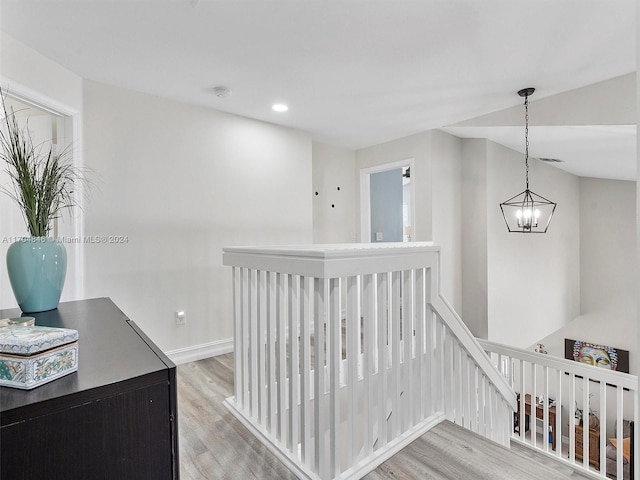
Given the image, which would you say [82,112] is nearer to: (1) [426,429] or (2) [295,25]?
(2) [295,25]

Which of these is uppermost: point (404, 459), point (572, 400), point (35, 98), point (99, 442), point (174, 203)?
point (35, 98)

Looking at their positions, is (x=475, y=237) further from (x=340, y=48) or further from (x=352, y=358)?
(x=352, y=358)

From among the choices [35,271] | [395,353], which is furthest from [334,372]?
[35,271]

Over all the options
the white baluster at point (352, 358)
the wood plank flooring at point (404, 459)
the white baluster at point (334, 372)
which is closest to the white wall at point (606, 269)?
the wood plank flooring at point (404, 459)

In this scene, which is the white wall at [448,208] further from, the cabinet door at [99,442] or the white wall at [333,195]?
the cabinet door at [99,442]

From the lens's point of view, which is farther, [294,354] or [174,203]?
[174,203]

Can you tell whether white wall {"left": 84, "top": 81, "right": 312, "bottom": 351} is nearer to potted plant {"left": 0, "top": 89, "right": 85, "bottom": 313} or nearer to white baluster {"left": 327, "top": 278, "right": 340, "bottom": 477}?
potted plant {"left": 0, "top": 89, "right": 85, "bottom": 313}

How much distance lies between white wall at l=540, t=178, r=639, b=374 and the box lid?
7.20m

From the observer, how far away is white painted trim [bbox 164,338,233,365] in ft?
10.00

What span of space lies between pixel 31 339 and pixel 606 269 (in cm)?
759

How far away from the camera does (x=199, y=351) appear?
3172 millimetres

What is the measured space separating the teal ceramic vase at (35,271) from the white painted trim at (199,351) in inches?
69.7

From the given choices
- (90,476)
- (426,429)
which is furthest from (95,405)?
(426,429)

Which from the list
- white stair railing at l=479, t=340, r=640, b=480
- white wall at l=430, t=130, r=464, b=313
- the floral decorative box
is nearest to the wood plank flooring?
white stair railing at l=479, t=340, r=640, b=480
